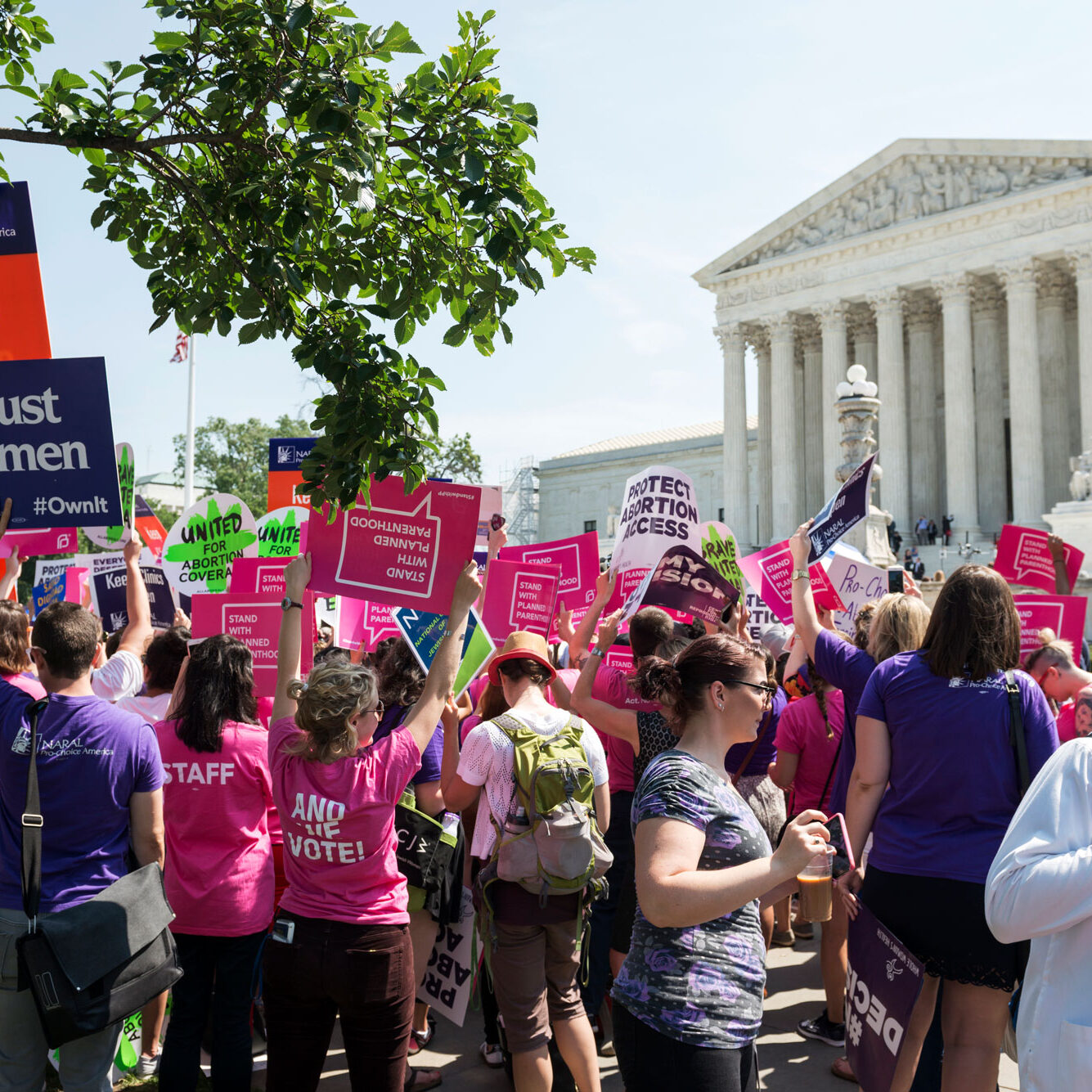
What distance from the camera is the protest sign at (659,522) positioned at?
7637mm

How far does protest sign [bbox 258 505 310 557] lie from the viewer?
8383 mm

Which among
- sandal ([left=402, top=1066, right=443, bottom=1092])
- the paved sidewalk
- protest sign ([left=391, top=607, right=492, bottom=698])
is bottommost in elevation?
the paved sidewalk

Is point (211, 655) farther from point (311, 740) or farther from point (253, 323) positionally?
point (253, 323)

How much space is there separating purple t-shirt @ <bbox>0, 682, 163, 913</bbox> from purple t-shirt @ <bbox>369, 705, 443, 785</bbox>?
50.2 inches

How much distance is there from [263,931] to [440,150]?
2.95m

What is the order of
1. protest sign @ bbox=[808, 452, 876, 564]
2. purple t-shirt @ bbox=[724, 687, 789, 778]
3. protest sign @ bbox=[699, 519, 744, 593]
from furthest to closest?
protest sign @ bbox=[699, 519, 744, 593] < protest sign @ bbox=[808, 452, 876, 564] < purple t-shirt @ bbox=[724, 687, 789, 778]

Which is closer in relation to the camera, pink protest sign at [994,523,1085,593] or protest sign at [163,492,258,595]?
protest sign at [163,492,258,595]

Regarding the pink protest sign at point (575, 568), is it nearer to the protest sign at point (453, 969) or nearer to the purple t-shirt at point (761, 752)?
the purple t-shirt at point (761, 752)

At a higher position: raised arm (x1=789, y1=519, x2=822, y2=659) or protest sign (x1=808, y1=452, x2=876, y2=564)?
protest sign (x1=808, y1=452, x2=876, y2=564)

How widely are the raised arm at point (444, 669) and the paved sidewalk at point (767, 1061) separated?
6.31 feet

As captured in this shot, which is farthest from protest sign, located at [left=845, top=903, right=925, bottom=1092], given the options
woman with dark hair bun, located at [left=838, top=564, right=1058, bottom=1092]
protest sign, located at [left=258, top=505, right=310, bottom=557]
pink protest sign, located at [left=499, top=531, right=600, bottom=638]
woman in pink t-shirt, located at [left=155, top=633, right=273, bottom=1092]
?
protest sign, located at [left=258, top=505, right=310, bottom=557]

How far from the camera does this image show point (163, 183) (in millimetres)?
4918

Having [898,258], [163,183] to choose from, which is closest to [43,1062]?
[163,183]

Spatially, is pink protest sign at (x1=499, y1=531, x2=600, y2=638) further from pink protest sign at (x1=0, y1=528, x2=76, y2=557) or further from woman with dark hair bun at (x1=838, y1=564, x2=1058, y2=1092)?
woman with dark hair bun at (x1=838, y1=564, x2=1058, y2=1092)
